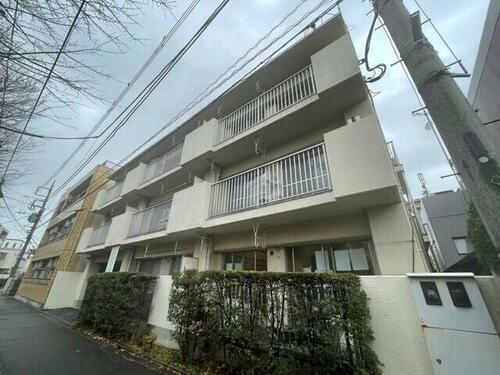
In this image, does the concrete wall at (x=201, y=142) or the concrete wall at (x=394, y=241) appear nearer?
the concrete wall at (x=394, y=241)

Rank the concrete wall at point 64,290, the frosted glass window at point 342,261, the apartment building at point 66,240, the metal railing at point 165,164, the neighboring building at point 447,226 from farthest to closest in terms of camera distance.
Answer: the apartment building at point 66,240, the neighboring building at point 447,226, the concrete wall at point 64,290, the metal railing at point 165,164, the frosted glass window at point 342,261

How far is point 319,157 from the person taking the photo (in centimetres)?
554

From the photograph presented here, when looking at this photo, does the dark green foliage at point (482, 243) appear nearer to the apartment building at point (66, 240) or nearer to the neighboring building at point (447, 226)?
the neighboring building at point (447, 226)

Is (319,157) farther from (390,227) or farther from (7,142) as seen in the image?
(7,142)

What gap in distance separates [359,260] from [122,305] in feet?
23.1

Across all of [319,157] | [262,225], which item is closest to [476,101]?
[319,157]

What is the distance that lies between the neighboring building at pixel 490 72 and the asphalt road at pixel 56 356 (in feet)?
32.3

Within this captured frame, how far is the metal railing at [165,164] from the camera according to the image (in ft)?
34.4

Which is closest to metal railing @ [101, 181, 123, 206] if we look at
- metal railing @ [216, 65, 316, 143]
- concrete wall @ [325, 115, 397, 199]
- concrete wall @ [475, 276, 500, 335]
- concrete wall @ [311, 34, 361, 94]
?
metal railing @ [216, 65, 316, 143]

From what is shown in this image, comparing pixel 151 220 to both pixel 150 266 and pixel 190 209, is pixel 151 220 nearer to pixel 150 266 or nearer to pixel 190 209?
pixel 150 266

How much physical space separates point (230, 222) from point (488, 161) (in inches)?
210

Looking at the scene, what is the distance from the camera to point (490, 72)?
5.31 m

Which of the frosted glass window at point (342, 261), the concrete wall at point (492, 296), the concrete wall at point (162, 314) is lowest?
the concrete wall at point (162, 314)

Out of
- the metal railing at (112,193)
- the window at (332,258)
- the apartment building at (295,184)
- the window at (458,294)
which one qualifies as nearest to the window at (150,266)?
the apartment building at (295,184)
